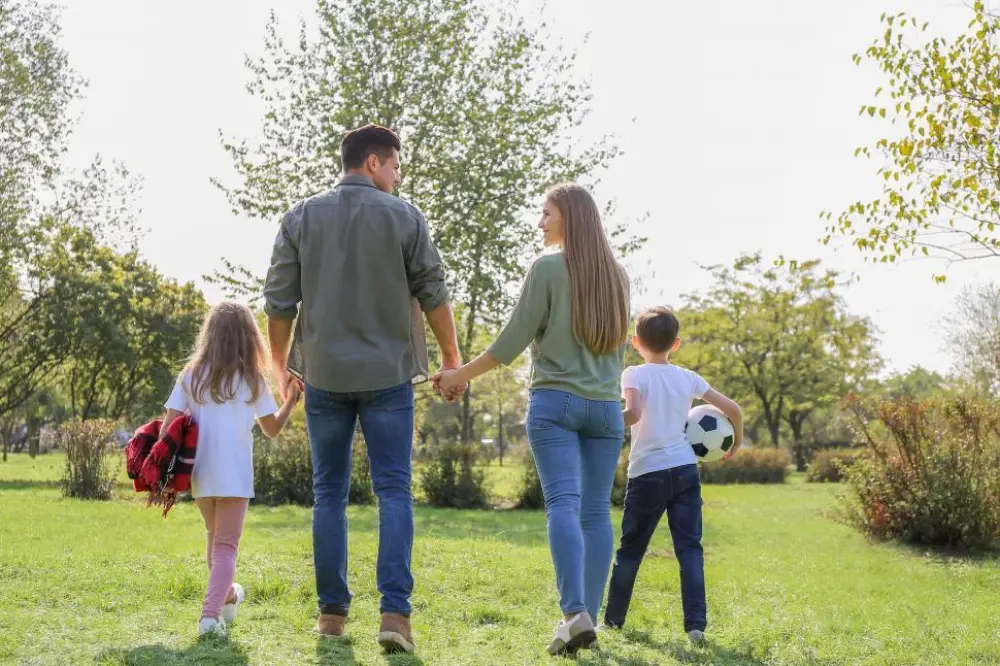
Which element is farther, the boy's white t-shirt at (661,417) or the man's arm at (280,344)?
the boy's white t-shirt at (661,417)

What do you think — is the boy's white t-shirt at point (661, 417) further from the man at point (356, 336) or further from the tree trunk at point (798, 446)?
the tree trunk at point (798, 446)

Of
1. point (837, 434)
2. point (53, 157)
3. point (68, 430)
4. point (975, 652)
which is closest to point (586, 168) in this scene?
point (68, 430)

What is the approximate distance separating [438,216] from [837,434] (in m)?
35.1

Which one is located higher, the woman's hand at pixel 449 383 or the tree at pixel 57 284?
the tree at pixel 57 284

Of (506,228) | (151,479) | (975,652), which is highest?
(506,228)

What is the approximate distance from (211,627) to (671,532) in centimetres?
233

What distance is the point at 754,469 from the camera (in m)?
35.0

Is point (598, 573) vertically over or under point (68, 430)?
under

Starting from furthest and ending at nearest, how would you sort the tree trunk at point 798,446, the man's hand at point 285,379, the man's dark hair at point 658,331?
the tree trunk at point 798,446
the man's dark hair at point 658,331
the man's hand at point 285,379

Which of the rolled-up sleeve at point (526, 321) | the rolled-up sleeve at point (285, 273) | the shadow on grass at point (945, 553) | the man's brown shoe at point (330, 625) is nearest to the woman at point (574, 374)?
the rolled-up sleeve at point (526, 321)

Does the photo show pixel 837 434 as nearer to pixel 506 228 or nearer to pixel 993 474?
pixel 506 228

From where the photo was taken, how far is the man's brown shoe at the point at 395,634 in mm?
4504

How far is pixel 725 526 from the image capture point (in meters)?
16.8

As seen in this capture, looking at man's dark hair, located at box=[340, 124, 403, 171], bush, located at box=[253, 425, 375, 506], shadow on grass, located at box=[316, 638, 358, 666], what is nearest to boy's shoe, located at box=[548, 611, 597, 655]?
shadow on grass, located at box=[316, 638, 358, 666]
